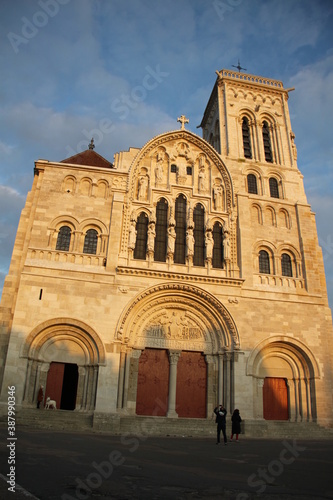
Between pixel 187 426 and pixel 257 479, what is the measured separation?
448 inches

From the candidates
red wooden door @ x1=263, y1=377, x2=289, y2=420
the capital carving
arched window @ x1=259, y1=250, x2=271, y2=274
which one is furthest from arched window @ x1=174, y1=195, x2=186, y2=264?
red wooden door @ x1=263, y1=377, x2=289, y2=420

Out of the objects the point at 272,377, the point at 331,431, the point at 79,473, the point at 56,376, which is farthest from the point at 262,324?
the point at 79,473

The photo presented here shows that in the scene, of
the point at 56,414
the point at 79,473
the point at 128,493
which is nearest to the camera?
the point at 128,493

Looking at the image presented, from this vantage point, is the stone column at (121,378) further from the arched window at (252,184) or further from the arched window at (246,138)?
the arched window at (246,138)

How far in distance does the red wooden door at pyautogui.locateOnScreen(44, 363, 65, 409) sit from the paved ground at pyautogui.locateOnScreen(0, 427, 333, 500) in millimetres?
8607

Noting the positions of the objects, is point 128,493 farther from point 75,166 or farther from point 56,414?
point 75,166

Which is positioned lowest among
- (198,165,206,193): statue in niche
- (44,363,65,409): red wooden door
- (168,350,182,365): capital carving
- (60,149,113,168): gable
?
(44,363,65,409): red wooden door

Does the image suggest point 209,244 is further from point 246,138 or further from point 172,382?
point 246,138

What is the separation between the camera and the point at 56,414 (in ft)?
56.2

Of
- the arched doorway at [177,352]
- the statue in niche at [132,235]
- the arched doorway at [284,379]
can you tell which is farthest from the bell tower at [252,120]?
the arched doorway at [284,379]

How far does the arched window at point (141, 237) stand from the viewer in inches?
856

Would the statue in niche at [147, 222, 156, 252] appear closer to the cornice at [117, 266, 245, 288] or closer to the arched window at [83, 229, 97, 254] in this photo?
the cornice at [117, 266, 245, 288]

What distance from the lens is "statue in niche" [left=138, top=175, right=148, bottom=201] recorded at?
76.1ft

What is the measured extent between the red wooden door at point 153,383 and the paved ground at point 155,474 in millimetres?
9176
